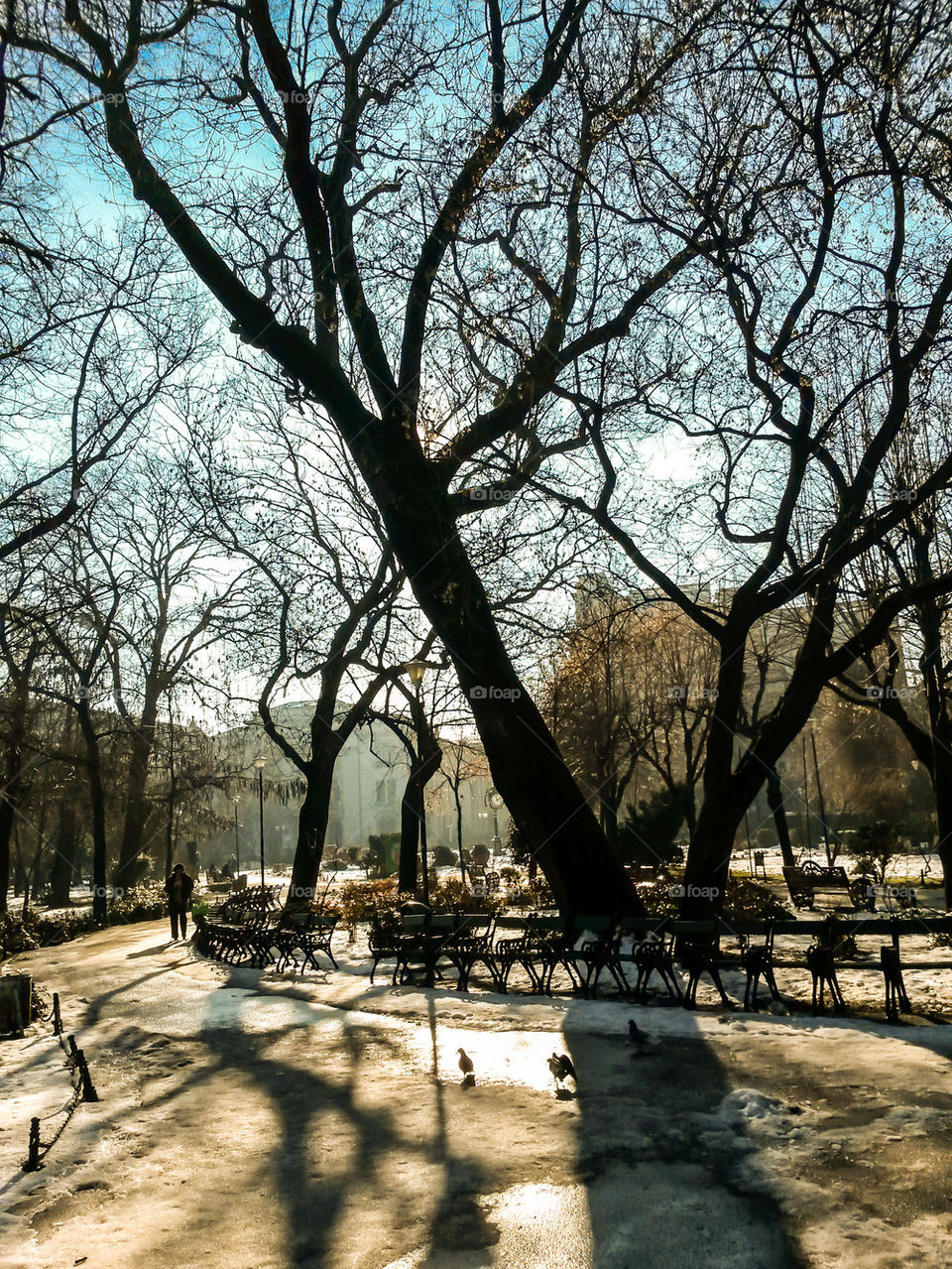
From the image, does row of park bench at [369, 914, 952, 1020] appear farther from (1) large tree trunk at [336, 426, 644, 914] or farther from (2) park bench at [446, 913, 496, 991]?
(1) large tree trunk at [336, 426, 644, 914]

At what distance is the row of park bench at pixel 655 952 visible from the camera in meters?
10.3

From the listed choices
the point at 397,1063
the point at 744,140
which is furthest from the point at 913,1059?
the point at 744,140

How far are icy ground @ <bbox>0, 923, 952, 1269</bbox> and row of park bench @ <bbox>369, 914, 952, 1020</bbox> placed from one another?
2.00 feet

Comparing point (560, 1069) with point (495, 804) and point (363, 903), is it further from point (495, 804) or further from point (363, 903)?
point (495, 804)

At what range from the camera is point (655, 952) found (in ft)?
35.2

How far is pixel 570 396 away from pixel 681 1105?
10205mm

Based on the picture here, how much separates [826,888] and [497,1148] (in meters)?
19.9

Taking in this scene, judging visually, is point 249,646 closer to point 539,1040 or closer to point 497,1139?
point 539,1040

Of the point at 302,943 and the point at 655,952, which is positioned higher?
the point at 655,952

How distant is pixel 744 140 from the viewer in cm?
1325
